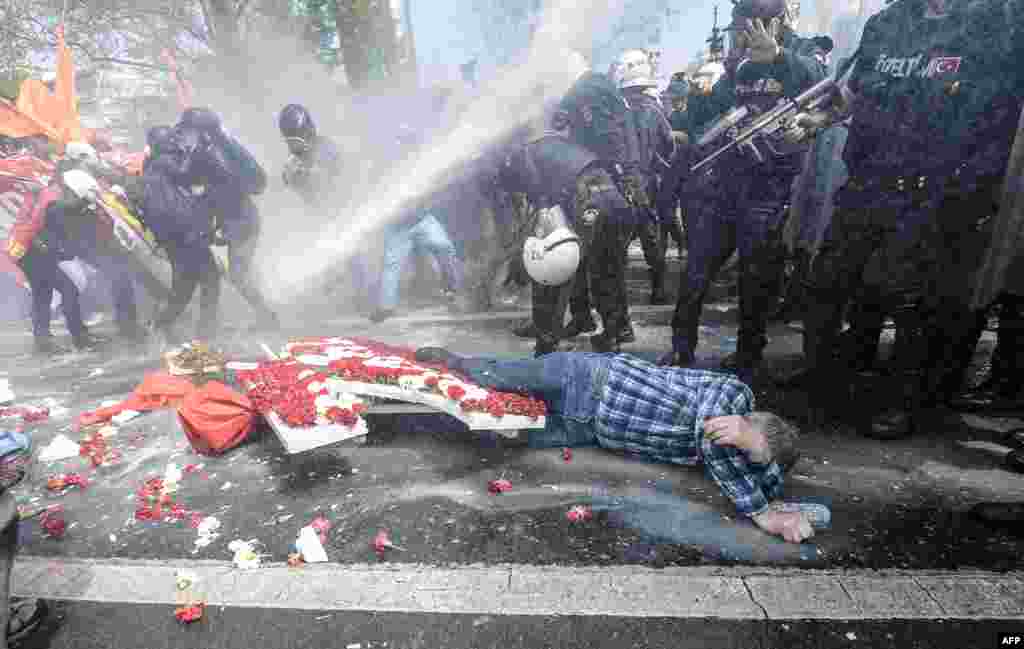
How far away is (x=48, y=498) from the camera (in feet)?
12.2

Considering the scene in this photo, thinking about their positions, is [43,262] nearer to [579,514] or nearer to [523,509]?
[523,509]

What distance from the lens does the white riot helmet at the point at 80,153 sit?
22.6 ft

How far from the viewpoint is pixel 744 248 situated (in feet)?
14.7

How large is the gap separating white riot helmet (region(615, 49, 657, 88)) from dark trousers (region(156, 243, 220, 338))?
18.0ft

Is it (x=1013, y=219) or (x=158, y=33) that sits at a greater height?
(x=158, y=33)

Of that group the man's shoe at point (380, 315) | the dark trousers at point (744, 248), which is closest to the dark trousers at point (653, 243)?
the dark trousers at point (744, 248)

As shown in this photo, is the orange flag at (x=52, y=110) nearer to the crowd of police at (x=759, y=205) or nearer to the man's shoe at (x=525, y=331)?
the crowd of police at (x=759, y=205)

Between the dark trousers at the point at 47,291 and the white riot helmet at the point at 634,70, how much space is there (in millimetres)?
7363

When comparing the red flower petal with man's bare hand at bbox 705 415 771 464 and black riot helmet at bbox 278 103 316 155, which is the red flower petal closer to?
man's bare hand at bbox 705 415 771 464

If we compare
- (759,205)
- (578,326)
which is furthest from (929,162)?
(578,326)

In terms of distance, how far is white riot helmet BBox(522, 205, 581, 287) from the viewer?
4676 millimetres

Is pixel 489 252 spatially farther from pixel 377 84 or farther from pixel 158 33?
pixel 158 33

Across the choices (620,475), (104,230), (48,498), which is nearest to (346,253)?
(104,230)

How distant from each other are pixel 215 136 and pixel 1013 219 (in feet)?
24.8
